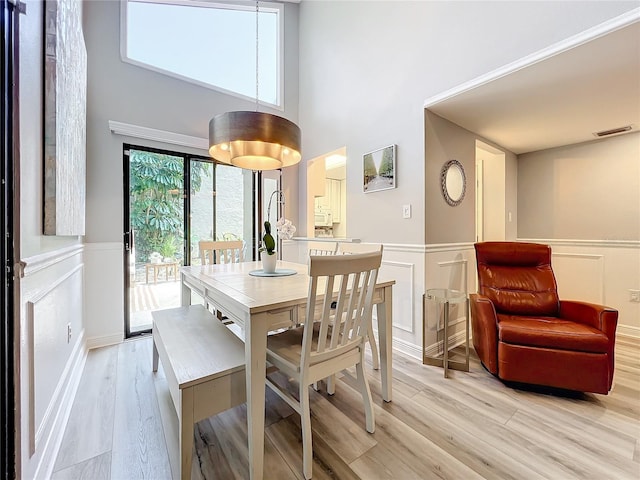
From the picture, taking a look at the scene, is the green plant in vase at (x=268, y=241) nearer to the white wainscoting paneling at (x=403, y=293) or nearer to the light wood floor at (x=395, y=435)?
the light wood floor at (x=395, y=435)

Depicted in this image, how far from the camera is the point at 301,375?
1.27 meters

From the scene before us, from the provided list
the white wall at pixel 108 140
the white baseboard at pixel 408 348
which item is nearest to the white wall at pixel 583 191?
the white baseboard at pixel 408 348

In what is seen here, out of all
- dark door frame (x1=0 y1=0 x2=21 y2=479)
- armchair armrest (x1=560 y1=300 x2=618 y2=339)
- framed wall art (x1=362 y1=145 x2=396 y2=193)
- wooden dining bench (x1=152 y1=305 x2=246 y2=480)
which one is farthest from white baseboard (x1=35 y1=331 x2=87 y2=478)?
armchair armrest (x1=560 y1=300 x2=618 y2=339)

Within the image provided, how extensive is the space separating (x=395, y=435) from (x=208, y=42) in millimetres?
4637

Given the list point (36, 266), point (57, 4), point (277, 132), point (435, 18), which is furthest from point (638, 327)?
Result: point (57, 4)

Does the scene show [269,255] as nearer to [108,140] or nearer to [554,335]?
[554,335]

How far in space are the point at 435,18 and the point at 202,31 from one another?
2.97 meters

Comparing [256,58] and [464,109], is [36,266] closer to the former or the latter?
[464,109]

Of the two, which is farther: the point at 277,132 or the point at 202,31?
the point at 202,31

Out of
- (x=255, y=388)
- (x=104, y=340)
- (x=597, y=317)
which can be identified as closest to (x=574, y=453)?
(x=597, y=317)

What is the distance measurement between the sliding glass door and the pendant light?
1.56 meters

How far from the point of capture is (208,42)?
3.56m

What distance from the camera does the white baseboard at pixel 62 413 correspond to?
1238 millimetres

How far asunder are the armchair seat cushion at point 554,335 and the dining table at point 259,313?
93 cm
